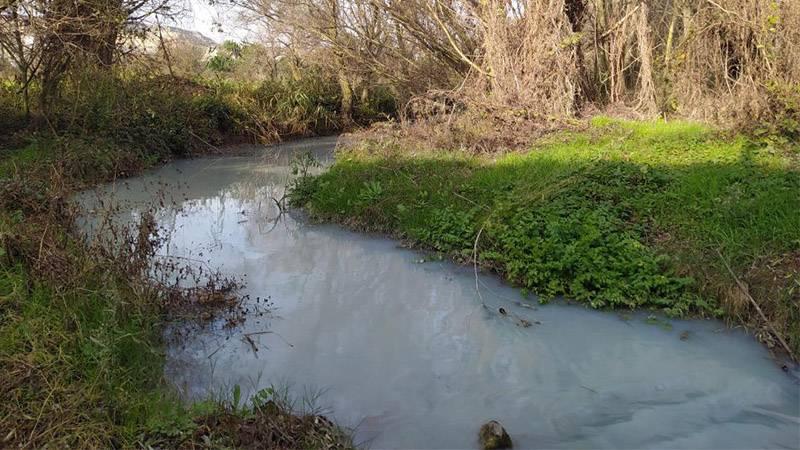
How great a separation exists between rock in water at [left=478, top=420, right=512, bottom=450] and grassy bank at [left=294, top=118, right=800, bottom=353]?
2061 millimetres

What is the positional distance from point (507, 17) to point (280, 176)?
205 inches

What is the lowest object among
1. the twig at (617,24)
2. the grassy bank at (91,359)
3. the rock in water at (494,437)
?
the rock in water at (494,437)

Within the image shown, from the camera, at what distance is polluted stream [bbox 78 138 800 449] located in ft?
11.7

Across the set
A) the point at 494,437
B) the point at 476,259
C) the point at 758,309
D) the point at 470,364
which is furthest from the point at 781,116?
the point at 494,437

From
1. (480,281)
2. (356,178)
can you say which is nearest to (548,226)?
(480,281)

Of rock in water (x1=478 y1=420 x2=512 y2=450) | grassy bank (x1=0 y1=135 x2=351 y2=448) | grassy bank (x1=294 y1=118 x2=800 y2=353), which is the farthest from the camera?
grassy bank (x1=294 y1=118 x2=800 y2=353)

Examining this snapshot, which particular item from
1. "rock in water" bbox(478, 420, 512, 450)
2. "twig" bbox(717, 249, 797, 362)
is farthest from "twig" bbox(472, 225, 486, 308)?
"rock in water" bbox(478, 420, 512, 450)

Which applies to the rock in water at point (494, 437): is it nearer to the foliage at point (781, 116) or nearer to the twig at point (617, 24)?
the foliage at point (781, 116)

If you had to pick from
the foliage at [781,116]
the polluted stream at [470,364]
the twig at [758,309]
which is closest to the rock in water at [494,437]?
the polluted stream at [470,364]

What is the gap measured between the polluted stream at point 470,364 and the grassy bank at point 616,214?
25cm

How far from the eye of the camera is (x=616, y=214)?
6.26 metres

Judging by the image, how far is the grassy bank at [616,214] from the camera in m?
5.05

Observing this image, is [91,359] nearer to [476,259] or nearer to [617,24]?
[476,259]

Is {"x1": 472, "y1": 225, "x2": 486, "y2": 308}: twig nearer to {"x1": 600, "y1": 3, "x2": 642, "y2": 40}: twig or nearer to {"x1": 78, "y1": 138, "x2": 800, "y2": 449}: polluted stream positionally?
{"x1": 78, "y1": 138, "x2": 800, "y2": 449}: polluted stream
